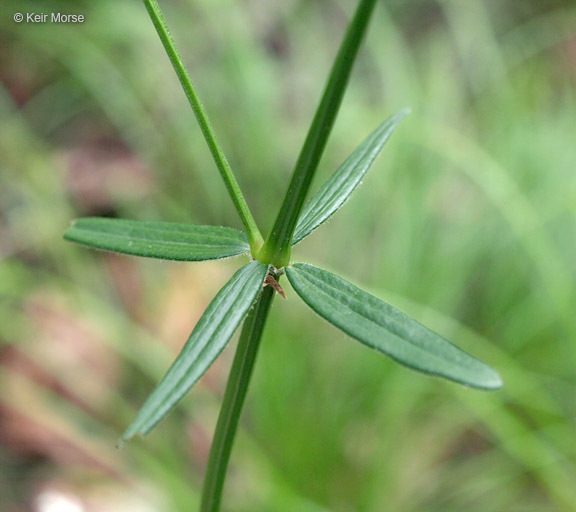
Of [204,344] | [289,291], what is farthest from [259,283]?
[289,291]

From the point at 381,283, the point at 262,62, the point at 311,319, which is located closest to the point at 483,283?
the point at 381,283

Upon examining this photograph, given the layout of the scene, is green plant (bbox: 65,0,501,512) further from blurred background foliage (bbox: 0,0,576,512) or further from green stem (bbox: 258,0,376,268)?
blurred background foliage (bbox: 0,0,576,512)
